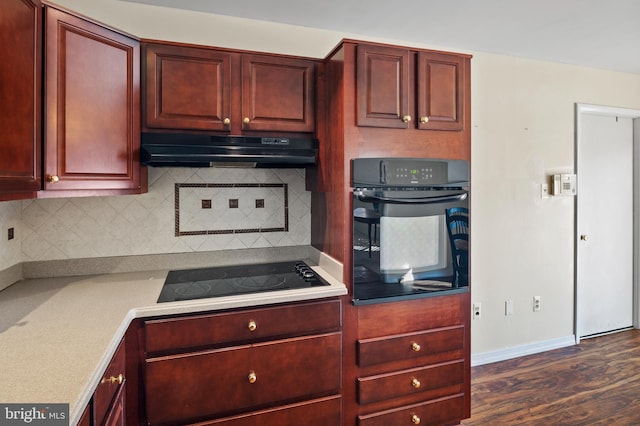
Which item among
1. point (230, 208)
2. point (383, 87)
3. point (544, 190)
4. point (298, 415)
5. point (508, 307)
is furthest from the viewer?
point (544, 190)

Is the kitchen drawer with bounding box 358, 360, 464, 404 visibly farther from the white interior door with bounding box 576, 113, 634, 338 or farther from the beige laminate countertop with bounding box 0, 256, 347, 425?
the white interior door with bounding box 576, 113, 634, 338

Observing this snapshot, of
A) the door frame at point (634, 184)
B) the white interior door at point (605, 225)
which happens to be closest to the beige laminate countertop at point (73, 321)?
the door frame at point (634, 184)

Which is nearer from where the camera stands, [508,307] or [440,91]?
[440,91]

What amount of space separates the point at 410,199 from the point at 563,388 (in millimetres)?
1905

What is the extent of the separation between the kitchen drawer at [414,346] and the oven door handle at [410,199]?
710mm

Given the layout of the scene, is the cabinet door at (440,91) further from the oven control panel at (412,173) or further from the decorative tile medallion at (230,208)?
the decorative tile medallion at (230,208)

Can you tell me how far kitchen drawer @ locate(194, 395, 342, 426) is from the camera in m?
1.64

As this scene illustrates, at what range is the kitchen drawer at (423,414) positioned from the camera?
1.87 m

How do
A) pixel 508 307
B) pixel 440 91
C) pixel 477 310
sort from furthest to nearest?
1. pixel 508 307
2. pixel 477 310
3. pixel 440 91

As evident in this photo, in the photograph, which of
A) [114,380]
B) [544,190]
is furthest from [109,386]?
[544,190]

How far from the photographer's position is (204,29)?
85.1 inches

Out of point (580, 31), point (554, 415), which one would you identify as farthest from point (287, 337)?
point (580, 31)

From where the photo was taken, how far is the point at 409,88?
1.89m

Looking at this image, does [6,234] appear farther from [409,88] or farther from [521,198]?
[521,198]
